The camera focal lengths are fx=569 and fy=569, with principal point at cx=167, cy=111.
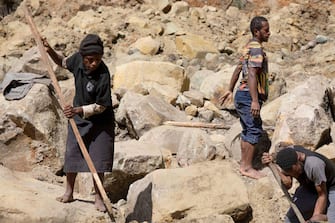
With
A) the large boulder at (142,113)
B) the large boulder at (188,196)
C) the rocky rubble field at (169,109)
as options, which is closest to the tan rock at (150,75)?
the rocky rubble field at (169,109)

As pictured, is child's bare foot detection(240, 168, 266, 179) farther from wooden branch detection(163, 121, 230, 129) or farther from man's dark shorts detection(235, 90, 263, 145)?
wooden branch detection(163, 121, 230, 129)

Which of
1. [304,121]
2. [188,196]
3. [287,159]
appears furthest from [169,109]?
[287,159]

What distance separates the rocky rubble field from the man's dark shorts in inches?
13.8

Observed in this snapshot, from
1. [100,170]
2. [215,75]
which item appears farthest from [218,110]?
[100,170]

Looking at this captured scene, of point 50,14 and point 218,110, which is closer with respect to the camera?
point 218,110

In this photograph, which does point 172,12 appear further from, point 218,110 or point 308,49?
point 218,110

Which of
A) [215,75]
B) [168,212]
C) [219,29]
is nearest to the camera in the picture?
[168,212]

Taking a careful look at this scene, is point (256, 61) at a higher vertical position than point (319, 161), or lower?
higher

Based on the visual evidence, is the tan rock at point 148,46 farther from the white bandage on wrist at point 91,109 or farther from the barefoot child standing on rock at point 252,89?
the white bandage on wrist at point 91,109

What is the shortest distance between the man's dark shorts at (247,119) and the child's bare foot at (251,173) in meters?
0.28

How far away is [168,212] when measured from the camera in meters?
4.56

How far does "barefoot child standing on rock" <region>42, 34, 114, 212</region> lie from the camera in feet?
13.1

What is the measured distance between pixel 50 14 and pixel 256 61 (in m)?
7.39

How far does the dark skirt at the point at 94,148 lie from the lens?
4.18 meters
